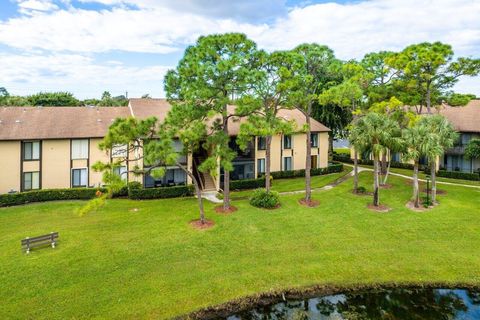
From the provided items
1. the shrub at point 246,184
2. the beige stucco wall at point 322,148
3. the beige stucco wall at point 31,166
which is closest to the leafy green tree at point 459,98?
the beige stucco wall at point 322,148

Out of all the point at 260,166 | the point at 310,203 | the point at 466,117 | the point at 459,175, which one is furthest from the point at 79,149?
the point at 466,117

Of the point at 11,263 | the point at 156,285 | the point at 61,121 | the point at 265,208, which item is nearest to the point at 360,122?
the point at 265,208

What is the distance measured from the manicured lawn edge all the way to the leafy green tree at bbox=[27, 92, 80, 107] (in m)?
56.5

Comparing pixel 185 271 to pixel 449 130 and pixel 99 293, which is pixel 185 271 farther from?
pixel 449 130

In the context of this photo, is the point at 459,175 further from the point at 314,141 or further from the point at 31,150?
the point at 31,150

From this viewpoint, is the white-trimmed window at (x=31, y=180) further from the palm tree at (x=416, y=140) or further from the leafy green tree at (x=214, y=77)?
the palm tree at (x=416, y=140)

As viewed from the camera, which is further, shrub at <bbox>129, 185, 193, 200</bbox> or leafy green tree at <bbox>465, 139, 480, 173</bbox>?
leafy green tree at <bbox>465, 139, 480, 173</bbox>

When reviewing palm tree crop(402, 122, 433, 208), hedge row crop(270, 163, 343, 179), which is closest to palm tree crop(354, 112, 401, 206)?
palm tree crop(402, 122, 433, 208)

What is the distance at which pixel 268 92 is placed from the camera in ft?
86.1

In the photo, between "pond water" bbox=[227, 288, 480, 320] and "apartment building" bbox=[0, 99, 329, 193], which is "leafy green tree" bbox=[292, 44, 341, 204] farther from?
"pond water" bbox=[227, 288, 480, 320]

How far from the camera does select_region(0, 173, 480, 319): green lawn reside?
14.4 metres

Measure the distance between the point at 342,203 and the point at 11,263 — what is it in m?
23.7

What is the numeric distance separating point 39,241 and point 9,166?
1410 centimetres

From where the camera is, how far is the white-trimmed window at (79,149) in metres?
30.4
